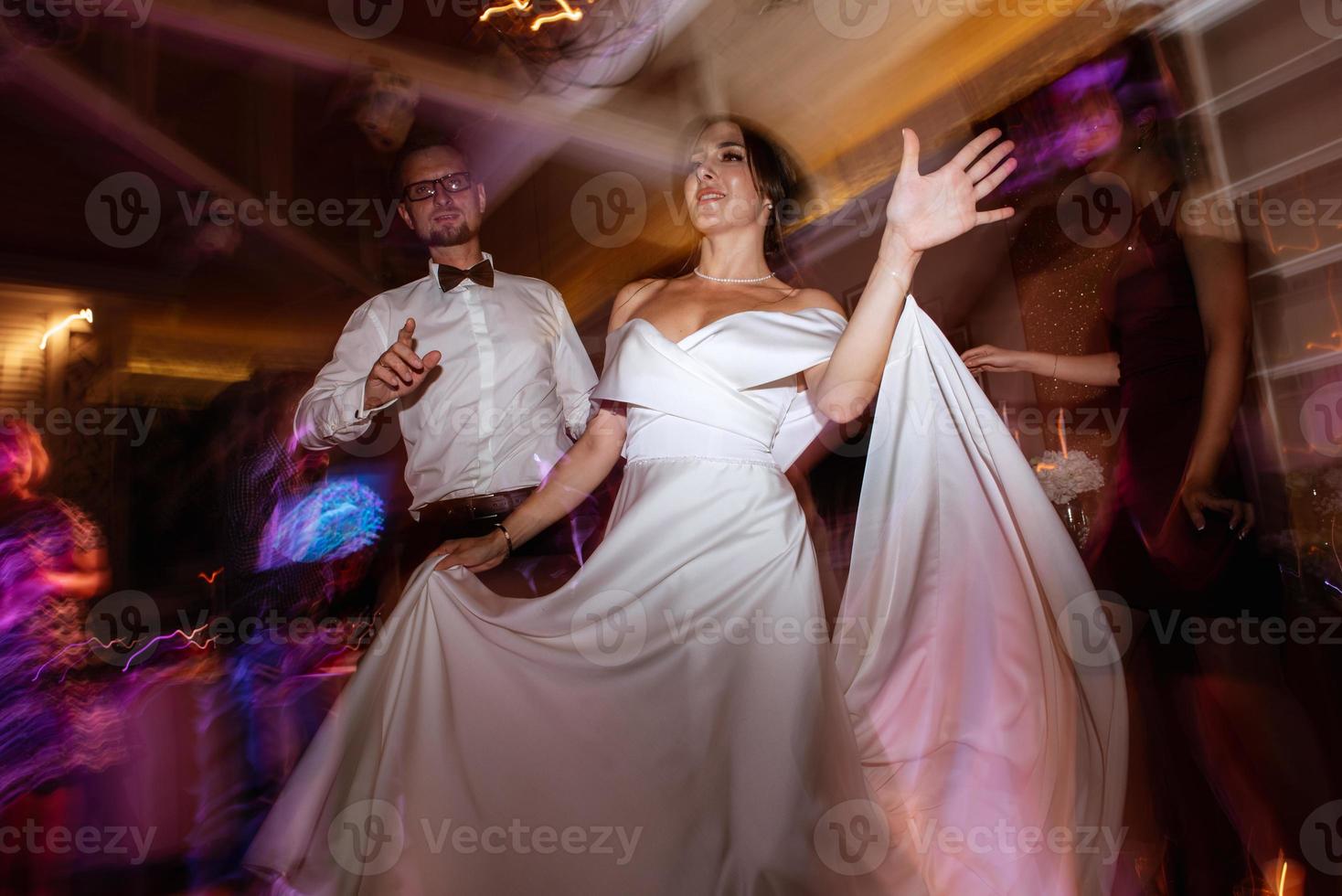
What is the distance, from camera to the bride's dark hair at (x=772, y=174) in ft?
5.75

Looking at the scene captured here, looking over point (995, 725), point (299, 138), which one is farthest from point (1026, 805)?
point (299, 138)

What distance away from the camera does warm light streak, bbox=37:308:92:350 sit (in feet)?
9.73

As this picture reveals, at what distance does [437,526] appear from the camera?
2.08 m

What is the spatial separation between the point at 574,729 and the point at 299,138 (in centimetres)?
291

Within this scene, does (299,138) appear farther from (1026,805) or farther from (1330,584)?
(1330,584)

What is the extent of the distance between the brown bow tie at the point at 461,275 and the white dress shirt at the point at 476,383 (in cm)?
2
